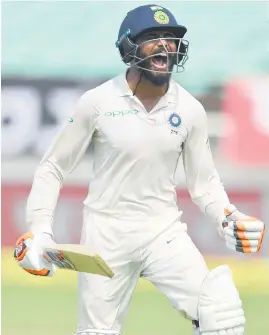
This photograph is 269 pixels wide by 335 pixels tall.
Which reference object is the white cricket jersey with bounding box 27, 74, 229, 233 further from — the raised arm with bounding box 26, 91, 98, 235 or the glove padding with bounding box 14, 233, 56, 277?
the glove padding with bounding box 14, 233, 56, 277

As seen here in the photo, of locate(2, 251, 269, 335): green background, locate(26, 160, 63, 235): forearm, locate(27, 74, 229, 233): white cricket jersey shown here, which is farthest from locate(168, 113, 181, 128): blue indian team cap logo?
locate(2, 251, 269, 335): green background

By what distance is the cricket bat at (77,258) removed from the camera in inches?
157

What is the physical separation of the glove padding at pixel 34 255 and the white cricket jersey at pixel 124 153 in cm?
10

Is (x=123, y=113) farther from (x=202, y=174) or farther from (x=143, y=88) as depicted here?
(x=202, y=174)

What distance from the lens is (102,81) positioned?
8.54m

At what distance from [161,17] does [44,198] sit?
87cm

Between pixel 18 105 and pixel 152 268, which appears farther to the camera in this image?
pixel 18 105

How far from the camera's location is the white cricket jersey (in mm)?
4371

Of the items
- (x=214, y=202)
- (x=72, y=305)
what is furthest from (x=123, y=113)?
(x=72, y=305)

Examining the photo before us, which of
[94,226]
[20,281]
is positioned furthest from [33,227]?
[20,281]

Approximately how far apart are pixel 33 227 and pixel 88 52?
445 centimetres

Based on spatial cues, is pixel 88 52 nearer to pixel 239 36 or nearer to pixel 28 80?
pixel 28 80

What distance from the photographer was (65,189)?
28.0ft

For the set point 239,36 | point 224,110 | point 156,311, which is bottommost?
point 156,311
